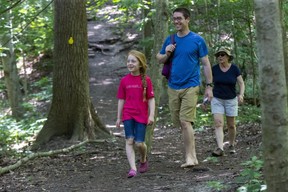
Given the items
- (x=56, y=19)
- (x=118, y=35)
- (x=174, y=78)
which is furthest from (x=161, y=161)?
(x=118, y=35)

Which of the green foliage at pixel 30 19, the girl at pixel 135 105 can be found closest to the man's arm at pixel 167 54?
the girl at pixel 135 105

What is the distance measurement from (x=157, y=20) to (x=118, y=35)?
68.9 feet

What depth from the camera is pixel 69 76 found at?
365 inches

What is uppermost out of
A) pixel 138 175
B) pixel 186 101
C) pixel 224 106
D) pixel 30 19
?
pixel 30 19

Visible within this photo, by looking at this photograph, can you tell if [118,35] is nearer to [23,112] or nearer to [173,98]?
[23,112]

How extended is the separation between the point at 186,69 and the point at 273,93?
301 centimetres

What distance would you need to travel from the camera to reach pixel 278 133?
331 centimetres

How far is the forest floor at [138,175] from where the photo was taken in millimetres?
5484

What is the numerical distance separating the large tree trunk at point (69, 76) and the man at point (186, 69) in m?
3.43

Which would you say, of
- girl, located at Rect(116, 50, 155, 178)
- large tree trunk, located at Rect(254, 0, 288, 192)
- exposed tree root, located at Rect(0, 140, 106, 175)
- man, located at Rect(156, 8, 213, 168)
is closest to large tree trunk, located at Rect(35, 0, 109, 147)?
exposed tree root, located at Rect(0, 140, 106, 175)

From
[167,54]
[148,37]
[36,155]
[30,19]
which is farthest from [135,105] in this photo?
[148,37]

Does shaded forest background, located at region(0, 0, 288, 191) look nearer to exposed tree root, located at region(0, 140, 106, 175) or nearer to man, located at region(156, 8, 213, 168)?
exposed tree root, located at region(0, 140, 106, 175)

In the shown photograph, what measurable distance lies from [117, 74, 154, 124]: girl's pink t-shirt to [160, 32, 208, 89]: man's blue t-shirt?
48 cm

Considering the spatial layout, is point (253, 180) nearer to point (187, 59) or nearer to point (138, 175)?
point (138, 175)
